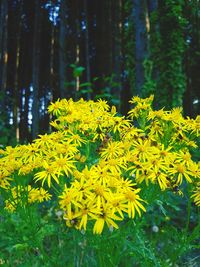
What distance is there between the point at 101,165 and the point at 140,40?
5.26 meters

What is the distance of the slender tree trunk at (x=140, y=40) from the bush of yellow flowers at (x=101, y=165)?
13.1ft

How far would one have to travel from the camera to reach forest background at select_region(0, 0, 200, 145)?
6.94 metres

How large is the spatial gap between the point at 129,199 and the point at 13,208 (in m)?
1.03

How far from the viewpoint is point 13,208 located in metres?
2.34

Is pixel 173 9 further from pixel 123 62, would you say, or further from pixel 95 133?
pixel 123 62

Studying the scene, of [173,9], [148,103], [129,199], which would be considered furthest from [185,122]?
[173,9]

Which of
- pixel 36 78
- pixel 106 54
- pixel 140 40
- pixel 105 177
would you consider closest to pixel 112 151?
pixel 105 177

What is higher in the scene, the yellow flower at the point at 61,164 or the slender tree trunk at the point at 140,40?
the slender tree trunk at the point at 140,40

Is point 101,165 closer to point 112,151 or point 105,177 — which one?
point 105,177

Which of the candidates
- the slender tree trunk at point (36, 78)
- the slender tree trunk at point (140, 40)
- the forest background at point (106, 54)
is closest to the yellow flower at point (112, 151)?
the forest background at point (106, 54)

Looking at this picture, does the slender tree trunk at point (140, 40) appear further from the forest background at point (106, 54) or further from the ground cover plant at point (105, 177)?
the ground cover plant at point (105, 177)

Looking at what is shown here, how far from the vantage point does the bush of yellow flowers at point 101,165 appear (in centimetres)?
150

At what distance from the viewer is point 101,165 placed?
176 cm

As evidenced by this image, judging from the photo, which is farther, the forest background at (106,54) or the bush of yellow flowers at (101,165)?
the forest background at (106,54)
